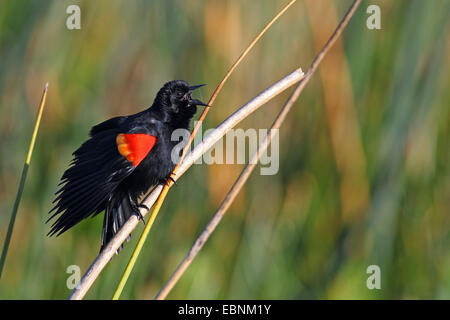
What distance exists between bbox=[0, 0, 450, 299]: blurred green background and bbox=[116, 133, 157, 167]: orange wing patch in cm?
38

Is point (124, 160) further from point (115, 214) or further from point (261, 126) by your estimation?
point (261, 126)

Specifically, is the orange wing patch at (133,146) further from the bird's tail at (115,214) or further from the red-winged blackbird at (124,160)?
the bird's tail at (115,214)

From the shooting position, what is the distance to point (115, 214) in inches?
75.2

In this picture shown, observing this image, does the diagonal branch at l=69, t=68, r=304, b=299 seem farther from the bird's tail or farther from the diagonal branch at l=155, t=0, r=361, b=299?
the bird's tail

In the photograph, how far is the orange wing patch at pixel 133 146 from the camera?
179cm

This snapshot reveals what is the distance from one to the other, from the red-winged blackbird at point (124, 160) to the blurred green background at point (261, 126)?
20cm

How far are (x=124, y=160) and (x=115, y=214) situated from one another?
0.23m

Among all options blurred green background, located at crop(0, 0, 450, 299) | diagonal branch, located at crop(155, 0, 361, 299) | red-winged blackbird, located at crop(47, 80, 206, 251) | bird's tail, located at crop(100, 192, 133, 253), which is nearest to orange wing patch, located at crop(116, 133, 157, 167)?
red-winged blackbird, located at crop(47, 80, 206, 251)

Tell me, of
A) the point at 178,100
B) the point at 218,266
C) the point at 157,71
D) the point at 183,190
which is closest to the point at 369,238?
the point at 218,266

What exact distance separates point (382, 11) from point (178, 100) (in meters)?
0.90

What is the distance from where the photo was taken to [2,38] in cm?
209

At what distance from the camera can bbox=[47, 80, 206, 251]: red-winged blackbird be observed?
1.67 meters

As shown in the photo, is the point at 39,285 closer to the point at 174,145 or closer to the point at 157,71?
the point at 174,145
